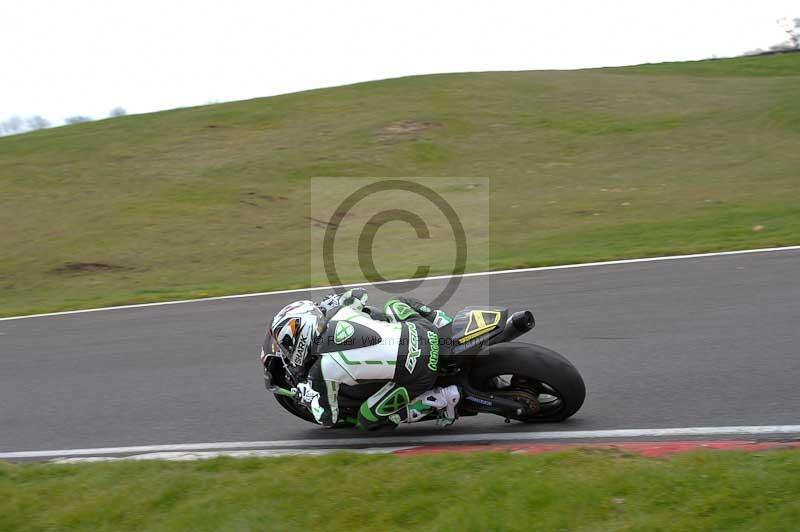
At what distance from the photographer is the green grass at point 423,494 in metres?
4.05

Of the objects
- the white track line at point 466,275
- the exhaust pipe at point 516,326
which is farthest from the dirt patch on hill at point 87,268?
the exhaust pipe at point 516,326

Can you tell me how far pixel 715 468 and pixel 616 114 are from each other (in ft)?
75.8

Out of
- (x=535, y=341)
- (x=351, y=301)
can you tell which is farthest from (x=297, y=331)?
(x=535, y=341)

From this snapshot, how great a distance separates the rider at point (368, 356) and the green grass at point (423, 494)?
594 millimetres

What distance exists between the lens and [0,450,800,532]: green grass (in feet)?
13.3

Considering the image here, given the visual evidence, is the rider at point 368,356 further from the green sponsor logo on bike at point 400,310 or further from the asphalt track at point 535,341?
the asphalt track at point 535,341

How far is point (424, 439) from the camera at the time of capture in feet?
19.9

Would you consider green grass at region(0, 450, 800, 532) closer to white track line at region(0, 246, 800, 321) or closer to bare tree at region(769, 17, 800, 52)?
white track line at region(0, 246, 800, 321)

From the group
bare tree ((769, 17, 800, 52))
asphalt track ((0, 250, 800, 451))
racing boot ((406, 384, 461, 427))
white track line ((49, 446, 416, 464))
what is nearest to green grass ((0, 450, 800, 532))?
white track line ((49, 446, 416, 464))

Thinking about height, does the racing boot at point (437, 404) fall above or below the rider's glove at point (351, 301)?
below

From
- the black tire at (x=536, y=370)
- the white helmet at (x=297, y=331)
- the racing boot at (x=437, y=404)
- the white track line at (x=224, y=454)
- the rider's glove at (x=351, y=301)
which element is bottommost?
the white track line at (x=224, y=454)

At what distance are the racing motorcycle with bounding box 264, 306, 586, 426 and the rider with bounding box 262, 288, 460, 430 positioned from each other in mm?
81

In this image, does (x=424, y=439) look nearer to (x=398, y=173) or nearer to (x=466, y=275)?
(x=466, y=275)

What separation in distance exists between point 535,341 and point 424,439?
2.60m
